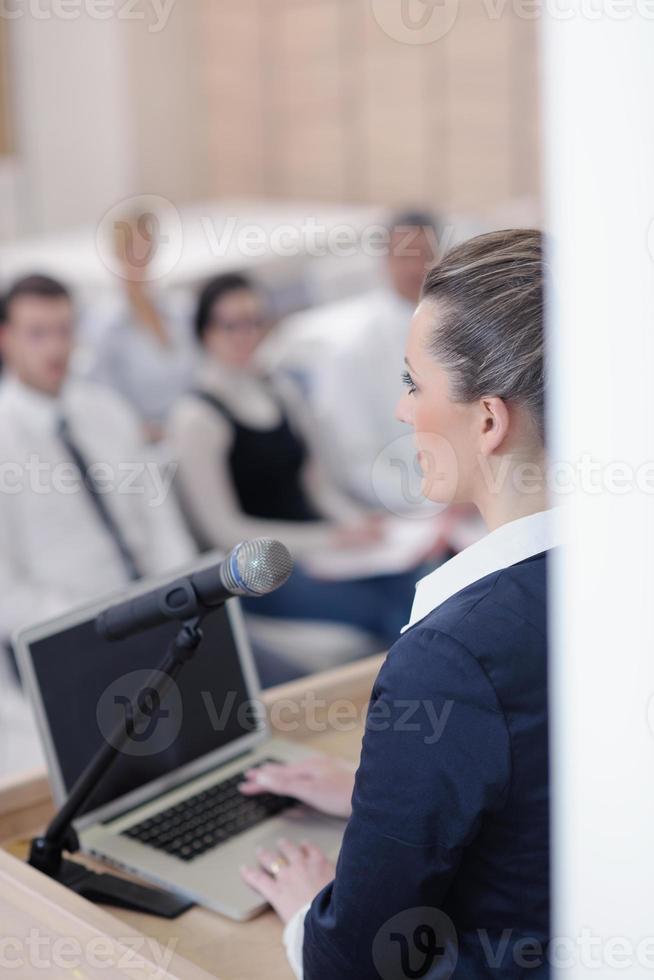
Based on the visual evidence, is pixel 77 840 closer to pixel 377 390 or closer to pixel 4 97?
pixel 377 390

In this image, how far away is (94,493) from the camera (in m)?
2.40

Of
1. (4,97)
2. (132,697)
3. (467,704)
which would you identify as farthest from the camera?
(4,97)

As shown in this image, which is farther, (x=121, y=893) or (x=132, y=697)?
(x=132, y=697)

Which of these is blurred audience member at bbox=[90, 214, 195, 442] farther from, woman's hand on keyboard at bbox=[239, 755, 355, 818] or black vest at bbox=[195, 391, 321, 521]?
woman's hand on keyboard at bbox=[239, 755, 355, 818]

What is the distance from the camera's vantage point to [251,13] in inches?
215

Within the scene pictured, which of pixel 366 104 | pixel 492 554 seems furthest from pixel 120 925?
pixel 366 104

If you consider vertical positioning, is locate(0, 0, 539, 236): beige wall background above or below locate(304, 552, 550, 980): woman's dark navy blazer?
above

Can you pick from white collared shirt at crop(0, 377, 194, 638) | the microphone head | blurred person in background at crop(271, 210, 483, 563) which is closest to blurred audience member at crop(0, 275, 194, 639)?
white collared shirt at crop(0, 377, 194, 638)

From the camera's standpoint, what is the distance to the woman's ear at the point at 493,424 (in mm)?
896

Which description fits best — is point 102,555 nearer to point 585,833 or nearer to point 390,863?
point 390,863

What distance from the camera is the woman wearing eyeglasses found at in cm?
83

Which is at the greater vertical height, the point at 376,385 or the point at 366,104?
the point at 366,104

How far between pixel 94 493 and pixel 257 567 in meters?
1.50

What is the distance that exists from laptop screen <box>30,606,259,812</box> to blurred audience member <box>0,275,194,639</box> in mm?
984
